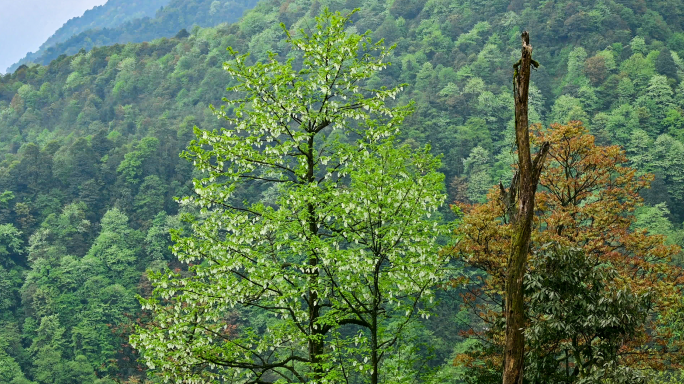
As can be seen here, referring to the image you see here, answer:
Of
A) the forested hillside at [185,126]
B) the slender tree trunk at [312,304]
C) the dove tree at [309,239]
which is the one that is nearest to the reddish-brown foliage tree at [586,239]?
the dove tree at [309,239]

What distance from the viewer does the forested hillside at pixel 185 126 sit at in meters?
58.9

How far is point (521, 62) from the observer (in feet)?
29.4

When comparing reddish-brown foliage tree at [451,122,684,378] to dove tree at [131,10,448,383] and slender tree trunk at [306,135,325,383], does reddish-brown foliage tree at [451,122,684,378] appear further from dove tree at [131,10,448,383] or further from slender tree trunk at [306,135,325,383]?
slender tree trunk at [306,135,325,383]

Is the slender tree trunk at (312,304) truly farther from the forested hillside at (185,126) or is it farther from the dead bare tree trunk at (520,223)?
the forested hillside at (185,126)

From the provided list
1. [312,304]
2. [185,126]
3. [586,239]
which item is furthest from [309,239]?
[185,126]

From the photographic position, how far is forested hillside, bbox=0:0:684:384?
193 feet

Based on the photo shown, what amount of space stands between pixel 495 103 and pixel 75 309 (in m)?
57.1

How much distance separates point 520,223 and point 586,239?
33.4 feet

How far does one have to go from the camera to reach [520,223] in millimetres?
9289

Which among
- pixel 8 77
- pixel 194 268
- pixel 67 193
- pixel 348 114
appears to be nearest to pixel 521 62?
pixel 348 114

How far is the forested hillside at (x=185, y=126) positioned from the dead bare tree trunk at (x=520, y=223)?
27688 millimetres

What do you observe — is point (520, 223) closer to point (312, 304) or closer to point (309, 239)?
point (309, 239)

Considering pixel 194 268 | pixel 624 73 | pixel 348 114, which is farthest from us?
pixel 624 73

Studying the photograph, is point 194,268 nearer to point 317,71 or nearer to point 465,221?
point 317,71
